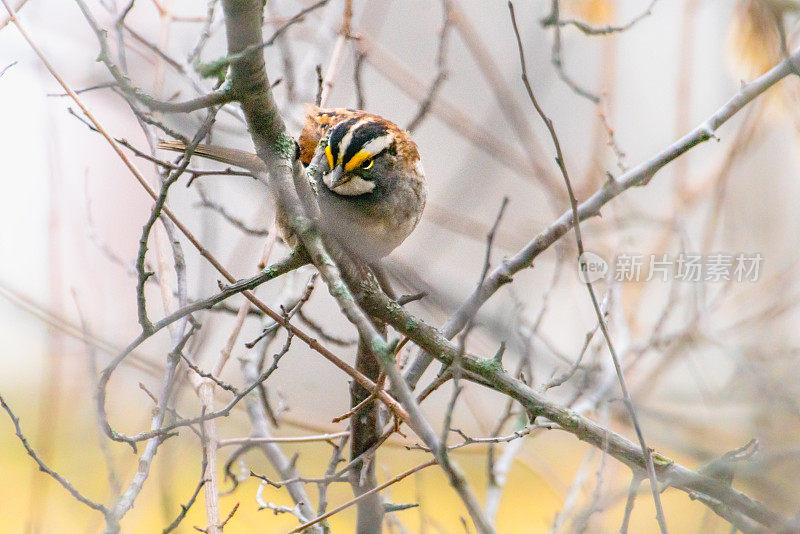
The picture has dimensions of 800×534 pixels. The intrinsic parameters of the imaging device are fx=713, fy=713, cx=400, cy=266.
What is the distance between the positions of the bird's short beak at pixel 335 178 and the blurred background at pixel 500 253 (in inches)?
12.5

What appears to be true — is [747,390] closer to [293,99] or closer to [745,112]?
[745,112]

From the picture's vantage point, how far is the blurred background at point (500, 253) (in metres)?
2.71

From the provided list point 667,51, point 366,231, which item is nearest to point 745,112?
point 667,51

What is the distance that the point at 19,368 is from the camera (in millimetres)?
3754

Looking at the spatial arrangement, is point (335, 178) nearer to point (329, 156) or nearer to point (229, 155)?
point (329, 156)

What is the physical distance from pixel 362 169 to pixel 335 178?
0.20 metres

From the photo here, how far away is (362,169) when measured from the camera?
10.6ft

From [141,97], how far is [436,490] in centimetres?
411

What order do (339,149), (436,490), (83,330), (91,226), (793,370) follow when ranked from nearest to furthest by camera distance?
(793,370) → (83,330) → (339,149) → (91,226) → (436,490)

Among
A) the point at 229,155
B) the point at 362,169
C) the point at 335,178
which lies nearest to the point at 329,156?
the point at 335,178
